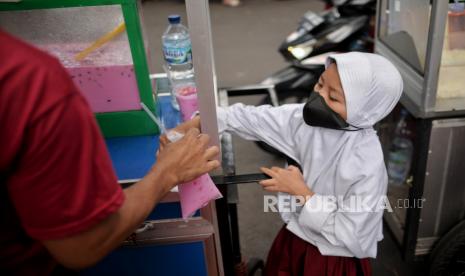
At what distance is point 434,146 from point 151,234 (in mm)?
1129

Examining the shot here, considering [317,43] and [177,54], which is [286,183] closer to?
[177,54]

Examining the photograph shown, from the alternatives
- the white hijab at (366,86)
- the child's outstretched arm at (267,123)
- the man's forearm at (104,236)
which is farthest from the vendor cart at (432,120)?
the man's forearm at (104,236)

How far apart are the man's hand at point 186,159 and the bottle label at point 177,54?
547 millimetres

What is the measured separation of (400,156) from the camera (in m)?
2.19

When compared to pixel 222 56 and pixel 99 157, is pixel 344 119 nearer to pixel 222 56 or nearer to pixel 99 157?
pixel 99 157

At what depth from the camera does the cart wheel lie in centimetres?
179

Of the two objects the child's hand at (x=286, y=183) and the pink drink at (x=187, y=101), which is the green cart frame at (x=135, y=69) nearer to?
the pink drink at (x=187, y=101)

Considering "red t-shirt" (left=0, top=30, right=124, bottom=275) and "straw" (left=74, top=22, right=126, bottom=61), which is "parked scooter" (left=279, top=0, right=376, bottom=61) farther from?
"red t-shirt" (left=0, top=30, right=124, bottom=275)

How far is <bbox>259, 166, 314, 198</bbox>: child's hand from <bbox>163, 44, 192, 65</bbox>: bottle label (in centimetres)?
55

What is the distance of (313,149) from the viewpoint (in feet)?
4.24

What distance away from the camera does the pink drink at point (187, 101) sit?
1479mm

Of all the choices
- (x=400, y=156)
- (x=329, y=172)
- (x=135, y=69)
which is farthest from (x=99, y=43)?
(x=400, y=156)

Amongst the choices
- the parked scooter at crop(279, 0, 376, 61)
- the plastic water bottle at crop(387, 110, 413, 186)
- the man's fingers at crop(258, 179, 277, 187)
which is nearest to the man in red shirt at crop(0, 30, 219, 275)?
the man's fingers at crop(258, 179, 277, 187)

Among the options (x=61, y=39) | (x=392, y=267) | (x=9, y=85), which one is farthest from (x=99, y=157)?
(x=392, y=267)
